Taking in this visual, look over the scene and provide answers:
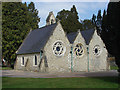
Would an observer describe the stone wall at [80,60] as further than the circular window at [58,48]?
Yes

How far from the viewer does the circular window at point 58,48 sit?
31625 mm

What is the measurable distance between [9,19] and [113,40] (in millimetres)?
32475

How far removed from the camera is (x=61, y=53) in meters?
32.2

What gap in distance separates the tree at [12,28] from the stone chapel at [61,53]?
209 inches

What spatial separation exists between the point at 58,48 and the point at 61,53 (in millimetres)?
1012

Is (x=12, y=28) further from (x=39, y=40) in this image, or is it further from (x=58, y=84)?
(x=58, y=84)

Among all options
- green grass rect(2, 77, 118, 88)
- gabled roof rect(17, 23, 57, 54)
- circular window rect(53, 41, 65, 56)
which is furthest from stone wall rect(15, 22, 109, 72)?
green grass rect(2, 77, 118, 88)

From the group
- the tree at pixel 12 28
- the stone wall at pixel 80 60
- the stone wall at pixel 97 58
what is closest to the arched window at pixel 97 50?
the stone wall at pixel 97 58

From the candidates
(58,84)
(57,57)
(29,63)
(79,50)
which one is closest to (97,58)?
(79,50)

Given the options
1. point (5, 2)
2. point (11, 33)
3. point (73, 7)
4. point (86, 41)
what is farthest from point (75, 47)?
point (73, 7)

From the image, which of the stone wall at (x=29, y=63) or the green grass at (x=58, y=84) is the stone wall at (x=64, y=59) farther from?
the green grass at (x=58, y=84)

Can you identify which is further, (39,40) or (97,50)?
(97,50)

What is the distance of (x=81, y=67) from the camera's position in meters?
34.2

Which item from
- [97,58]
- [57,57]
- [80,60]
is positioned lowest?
[80,60]
